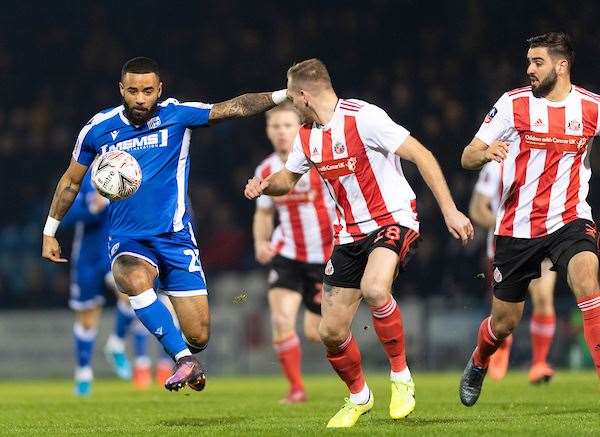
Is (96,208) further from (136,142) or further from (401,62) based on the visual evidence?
(401,62)

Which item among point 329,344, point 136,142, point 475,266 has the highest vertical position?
point 136,142

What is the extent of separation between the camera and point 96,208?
12.2 m

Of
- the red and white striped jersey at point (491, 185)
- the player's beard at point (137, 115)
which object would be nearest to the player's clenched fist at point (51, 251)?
the player's beard at point (137, 115)

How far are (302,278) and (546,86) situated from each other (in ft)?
11.6

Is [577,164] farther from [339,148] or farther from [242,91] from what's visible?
[242,91]

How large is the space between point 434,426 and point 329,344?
789mm

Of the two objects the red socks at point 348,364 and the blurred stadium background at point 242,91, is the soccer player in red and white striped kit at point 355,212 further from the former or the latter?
the blurred stadium background at point 242,91

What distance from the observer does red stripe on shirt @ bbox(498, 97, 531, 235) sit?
7328 mm

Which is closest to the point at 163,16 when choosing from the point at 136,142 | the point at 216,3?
the point at 216,3

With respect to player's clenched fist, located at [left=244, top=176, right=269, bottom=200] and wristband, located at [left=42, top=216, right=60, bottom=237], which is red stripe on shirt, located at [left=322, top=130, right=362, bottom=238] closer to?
player's clenched fist, located at [left=244, top=176, right=269, bottom=200]

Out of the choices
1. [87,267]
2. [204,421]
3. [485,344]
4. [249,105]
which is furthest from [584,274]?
[87,267]

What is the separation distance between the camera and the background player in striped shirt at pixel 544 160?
7234 millimetres

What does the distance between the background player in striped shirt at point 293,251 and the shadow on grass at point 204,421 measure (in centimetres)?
213

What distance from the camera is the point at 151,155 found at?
7.70m
